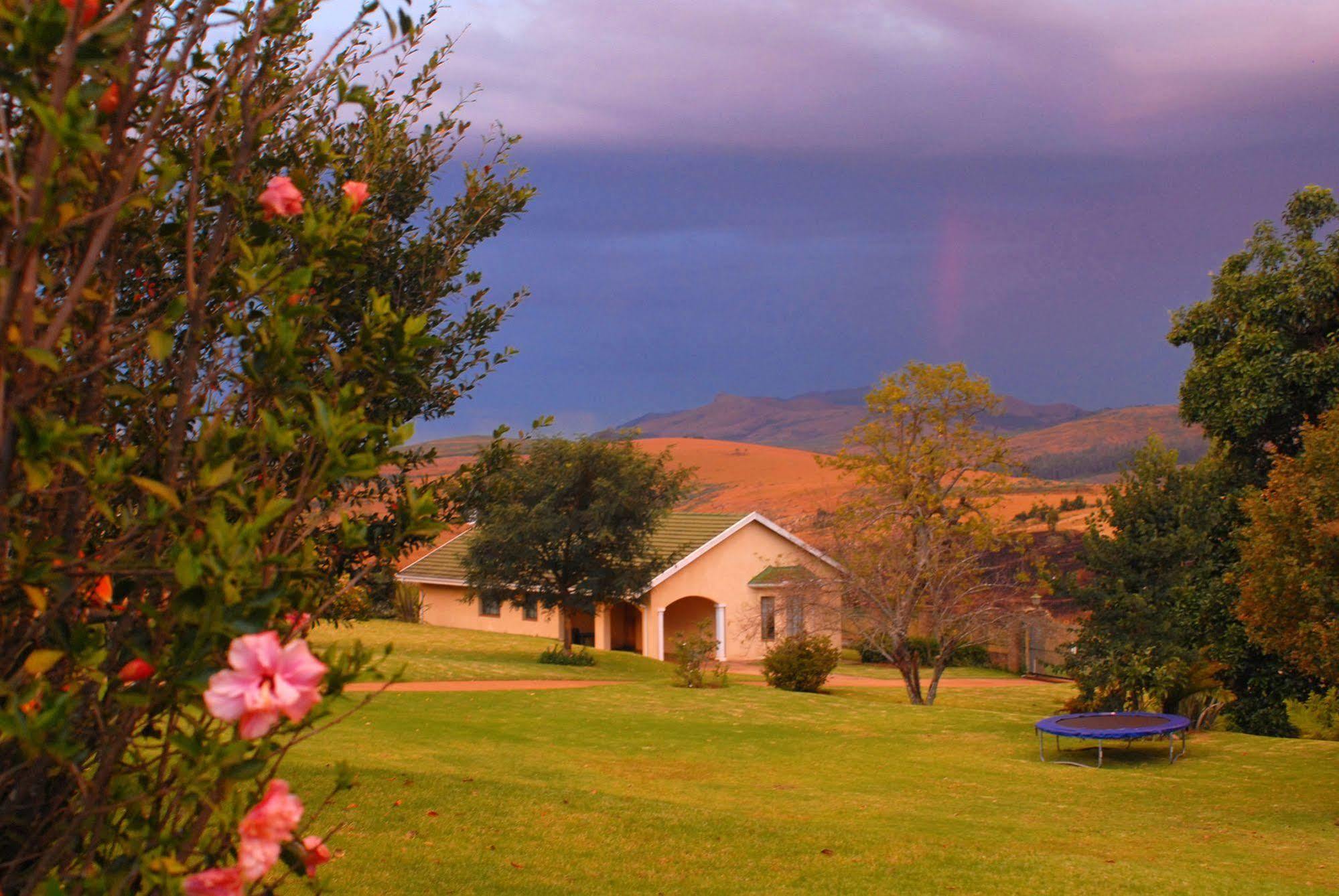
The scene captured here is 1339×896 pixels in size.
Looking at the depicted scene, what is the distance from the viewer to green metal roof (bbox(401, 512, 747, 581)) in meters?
36.9

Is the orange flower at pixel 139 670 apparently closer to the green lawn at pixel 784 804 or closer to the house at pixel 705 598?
the green lawn at pixel 784 804

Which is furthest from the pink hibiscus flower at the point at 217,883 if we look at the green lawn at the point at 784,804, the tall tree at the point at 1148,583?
the tall tree at the point at 1148,583

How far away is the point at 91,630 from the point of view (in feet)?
8.32

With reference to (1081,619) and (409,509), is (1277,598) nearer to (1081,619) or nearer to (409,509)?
(1081,619)

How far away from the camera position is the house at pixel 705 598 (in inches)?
1446

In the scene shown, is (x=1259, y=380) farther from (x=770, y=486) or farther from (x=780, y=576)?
(x=770, y=486)

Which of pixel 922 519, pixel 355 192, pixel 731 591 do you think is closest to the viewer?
pixel 355 192

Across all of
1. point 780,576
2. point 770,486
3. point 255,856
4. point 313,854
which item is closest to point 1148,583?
point 780,576

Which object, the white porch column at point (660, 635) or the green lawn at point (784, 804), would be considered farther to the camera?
the white porch column at point (660, 635)

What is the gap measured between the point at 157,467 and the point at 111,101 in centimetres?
95

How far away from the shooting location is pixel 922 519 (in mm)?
25766

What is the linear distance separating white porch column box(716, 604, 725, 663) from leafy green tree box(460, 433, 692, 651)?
7430 millimetres

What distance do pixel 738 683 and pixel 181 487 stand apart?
2592cm

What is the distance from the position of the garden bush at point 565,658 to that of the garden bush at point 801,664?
212 inches
